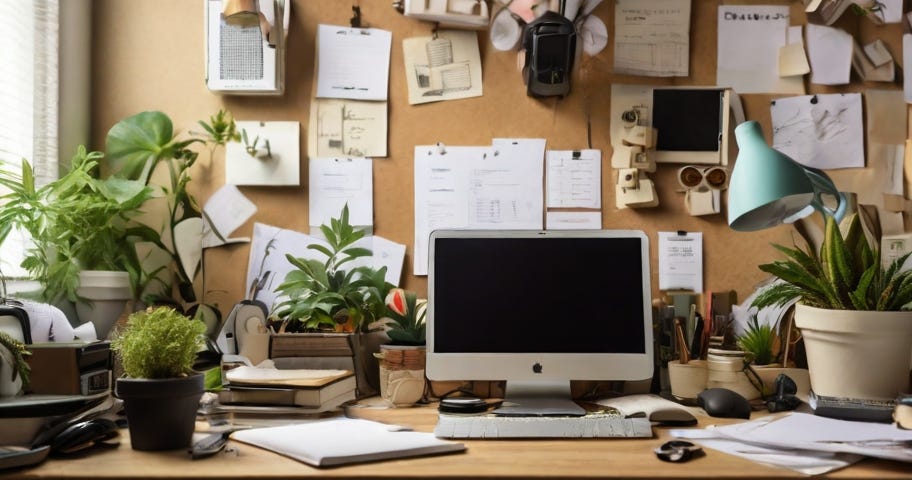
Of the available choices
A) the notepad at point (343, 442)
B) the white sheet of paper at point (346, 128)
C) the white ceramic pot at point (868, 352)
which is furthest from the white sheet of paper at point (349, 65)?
the white ceramic pot at point (868, 352)

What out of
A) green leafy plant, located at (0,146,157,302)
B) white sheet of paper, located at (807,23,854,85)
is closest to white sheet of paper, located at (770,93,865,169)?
white sheet of paper, located at (807,23,854,85)

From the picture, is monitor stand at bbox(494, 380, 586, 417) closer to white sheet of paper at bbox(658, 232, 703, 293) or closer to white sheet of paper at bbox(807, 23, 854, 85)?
white sheet of paper at bbox(658, 232, 703, 293)

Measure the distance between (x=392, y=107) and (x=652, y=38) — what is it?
70 cm

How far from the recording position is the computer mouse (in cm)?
115

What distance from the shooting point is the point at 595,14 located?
188cm

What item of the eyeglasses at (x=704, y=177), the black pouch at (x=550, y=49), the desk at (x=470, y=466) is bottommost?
the desk at (x=470, y=466)

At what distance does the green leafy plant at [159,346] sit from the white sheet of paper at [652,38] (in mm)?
1255

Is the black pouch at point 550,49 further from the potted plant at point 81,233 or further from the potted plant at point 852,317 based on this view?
the potted plant at point 81,233

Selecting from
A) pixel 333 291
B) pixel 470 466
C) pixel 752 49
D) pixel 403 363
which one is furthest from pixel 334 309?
pixel 752 49

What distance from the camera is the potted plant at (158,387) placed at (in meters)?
1.18

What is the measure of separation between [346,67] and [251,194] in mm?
415

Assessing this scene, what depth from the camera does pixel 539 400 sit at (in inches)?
60.1

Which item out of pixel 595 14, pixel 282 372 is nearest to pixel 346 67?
pixel 595 14

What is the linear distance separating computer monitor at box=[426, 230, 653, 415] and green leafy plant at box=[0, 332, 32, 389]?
753mm
